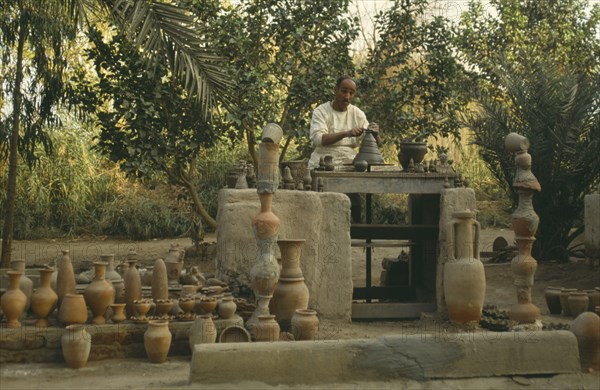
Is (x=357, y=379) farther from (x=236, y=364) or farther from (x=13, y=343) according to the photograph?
(x=13, y=343)

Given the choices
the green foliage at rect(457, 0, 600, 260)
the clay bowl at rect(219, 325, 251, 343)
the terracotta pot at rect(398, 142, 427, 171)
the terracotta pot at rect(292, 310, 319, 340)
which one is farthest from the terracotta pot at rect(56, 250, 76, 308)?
the green foliage at rect(457, 0, 600, 260)

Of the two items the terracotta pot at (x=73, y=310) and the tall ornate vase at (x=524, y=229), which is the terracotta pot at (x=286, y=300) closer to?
the terracotta pot at (x=73, y=310)

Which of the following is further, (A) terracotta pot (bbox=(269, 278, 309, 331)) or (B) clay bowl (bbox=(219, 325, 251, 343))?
(A) terracotta pot (bbox=(269, 278, 309, 331))

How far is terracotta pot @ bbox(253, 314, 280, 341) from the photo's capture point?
5.32 meters

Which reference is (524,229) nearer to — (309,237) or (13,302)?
(309,237)

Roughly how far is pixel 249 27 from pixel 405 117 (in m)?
2.47

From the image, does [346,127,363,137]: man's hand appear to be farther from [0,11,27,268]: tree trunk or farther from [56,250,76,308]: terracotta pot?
[0,11,27,268]: tree trunk

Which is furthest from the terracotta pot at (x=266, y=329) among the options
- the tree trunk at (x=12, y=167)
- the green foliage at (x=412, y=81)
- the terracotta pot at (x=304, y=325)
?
the green foliage at (x=412, y=81)

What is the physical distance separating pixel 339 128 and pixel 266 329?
3001mm

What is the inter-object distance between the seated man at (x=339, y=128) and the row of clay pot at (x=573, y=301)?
2.08 m

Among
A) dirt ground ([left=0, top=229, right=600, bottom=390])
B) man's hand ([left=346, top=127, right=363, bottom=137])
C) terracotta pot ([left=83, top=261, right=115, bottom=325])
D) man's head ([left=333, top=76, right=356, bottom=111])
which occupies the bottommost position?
dirt ground ([left=0, top=229, right=600, bottom=390])

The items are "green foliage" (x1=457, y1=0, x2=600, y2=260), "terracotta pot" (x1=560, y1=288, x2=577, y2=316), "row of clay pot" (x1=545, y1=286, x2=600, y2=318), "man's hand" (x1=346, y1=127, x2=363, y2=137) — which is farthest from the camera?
"green foliage" (x1=457, y1=0, x2=600, y2=260)

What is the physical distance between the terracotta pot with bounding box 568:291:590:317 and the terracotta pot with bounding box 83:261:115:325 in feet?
13.3

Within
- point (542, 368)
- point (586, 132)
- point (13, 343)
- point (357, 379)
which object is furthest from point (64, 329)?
point (586, 132)
